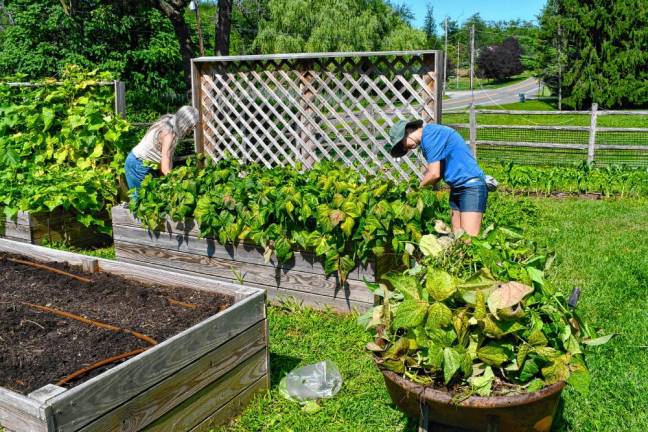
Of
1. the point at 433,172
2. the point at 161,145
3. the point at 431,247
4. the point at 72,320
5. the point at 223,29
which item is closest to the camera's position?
the point at 431,247

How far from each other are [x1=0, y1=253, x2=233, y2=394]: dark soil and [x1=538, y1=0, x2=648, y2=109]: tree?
34072 millimetres

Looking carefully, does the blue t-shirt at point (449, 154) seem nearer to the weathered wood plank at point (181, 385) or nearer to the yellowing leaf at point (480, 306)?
the weathered wood plank at point (181, 385)

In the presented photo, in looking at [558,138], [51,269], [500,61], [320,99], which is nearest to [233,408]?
[51,269]

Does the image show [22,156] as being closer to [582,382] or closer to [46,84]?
[46,84]

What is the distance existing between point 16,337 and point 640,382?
3311mm

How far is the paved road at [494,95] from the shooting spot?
44125mm

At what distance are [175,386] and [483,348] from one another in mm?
1383

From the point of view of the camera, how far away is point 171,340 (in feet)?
9.11

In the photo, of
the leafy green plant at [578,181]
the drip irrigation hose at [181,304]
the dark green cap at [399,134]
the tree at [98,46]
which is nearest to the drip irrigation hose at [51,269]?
the drip irrigation hose at [181,304]

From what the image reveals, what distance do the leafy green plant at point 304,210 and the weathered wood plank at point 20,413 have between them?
2.23m

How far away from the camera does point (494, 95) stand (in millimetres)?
52969

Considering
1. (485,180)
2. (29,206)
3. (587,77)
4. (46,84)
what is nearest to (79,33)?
(46,84)

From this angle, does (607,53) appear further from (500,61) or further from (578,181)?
(500,61)

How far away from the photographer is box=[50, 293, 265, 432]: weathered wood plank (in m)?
2.30
